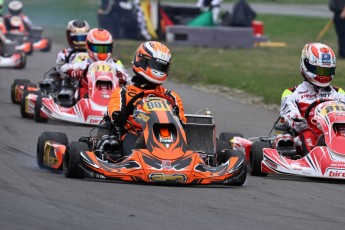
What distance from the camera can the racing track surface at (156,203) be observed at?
7.84 meters

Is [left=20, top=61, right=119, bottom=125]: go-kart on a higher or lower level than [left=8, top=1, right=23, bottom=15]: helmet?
higher

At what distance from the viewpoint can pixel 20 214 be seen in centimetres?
790

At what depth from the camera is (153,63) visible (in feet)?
35.1

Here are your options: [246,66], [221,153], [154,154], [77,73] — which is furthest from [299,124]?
[246,66]

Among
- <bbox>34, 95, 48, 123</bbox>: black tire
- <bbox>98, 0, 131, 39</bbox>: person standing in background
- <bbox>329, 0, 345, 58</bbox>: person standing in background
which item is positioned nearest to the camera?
<bbox>34, 95, 48, 123</bbox>: black tire

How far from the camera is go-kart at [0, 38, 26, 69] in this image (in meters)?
23.7

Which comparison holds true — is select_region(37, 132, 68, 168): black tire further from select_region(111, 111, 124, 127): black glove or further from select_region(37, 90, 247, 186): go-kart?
select_region(111, 111, 124, 127): black glove

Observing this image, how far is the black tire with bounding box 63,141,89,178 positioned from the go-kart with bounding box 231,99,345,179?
6.39ft

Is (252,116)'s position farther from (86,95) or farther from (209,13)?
(209,13)

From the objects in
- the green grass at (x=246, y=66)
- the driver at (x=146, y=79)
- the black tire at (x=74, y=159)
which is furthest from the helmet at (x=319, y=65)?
the green grass at (x=246, y=66)

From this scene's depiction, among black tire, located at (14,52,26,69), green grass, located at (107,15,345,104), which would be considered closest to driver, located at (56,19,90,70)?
green grass, located at (107,15,345,104)

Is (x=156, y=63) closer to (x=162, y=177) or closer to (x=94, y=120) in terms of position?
(x=162, y=177)

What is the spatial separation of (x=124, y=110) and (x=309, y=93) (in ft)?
7.49

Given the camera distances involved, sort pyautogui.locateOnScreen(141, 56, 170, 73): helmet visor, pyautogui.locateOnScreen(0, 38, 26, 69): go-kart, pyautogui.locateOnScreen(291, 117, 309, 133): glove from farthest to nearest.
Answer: pyautogui.locateOnScreen(0, 38, 26, 69): go-kart → pyautogui.locateOnScreen(291, 117, 309, 133): glove → pyautogui.locateOnScreen(141, 56, 170, 73): helmet visor
